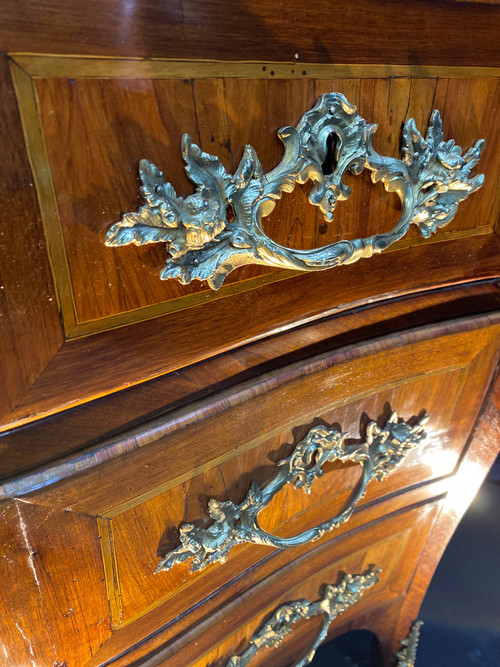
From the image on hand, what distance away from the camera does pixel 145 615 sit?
1.30 feet

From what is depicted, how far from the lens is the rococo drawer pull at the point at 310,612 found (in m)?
0.53

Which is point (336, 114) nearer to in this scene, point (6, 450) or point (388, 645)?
point (6, 450)

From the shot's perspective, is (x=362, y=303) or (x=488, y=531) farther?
(x=488, y=531)

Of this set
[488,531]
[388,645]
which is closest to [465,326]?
[388,645]

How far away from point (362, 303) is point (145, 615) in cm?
29

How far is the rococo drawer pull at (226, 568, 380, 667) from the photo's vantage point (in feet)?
1.75

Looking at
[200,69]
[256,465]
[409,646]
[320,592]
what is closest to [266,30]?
[200,69]

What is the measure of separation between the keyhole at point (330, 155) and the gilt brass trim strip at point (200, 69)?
0.11 ft

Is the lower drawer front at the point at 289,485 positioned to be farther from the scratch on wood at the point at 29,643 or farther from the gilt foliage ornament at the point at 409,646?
the gilt foliage ornament at the point at 409,646

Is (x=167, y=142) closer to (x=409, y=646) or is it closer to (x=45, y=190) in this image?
(x=45, y=190)

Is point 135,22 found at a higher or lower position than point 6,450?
higher

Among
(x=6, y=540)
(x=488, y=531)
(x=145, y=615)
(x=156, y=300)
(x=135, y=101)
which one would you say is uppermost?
(x=135, y=101)

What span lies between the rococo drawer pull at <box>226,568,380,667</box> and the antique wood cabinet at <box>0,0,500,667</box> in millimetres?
30

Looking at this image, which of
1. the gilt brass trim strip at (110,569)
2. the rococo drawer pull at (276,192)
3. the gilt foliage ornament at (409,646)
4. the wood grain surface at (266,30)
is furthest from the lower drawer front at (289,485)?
the gilt foliage ornament at (409,646)
